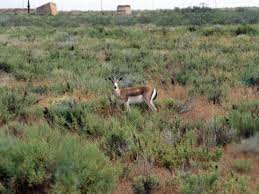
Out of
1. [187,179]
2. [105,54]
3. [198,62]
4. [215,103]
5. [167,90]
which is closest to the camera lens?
[187,179]

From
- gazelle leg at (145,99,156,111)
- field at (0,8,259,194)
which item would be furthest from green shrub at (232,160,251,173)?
gazelle leg at (145,99,156,111)

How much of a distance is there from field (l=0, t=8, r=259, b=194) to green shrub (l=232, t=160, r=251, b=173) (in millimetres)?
15

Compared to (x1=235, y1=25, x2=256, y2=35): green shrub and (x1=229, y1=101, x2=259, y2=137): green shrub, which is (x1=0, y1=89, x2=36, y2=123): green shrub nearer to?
(x1=229, y1=101, x2=259, y2=137): green shrub

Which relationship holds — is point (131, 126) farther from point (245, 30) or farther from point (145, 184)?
point (245, 30)

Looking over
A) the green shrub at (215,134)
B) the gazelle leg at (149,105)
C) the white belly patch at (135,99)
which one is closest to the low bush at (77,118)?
the white belly patch at (135,99)

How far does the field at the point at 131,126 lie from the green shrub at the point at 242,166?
0.05 ft

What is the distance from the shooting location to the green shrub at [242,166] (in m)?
6.83

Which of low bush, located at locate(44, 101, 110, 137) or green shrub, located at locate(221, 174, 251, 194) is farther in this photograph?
low bush, located at locate(44, 101, 110, 137)

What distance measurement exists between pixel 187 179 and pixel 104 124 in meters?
2.65

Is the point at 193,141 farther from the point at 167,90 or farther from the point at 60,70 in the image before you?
the point at 60,70

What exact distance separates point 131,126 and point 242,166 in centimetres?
211

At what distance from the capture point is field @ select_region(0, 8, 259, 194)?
5.79m

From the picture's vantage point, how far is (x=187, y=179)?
238 inches

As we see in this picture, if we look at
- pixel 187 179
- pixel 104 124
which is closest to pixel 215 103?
pixel 104 124
